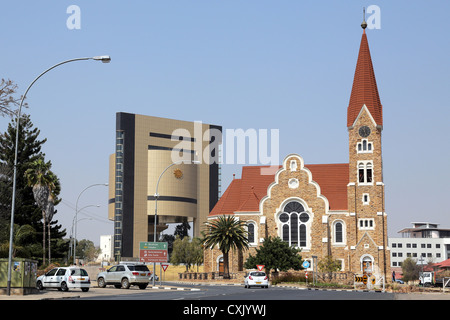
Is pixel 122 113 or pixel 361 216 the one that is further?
pixel 122 113

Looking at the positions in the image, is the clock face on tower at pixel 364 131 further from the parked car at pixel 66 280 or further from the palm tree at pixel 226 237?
the parked car at pixel 66 280

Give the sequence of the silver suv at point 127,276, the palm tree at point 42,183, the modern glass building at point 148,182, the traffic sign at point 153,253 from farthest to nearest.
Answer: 1. the modern glass building at point 148,182
2. the palm tree at point 42,183
3. the traffic sign at point 153,253
4. the silver suv at point 127,276

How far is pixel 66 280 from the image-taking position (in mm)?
41188

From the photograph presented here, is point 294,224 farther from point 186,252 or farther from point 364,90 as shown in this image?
point 186,252

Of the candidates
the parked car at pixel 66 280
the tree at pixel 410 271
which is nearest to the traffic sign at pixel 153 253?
the parked car at pixel 66 280

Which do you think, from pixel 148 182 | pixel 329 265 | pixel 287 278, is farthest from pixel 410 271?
pixel 287 278

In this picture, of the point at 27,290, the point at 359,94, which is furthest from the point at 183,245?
the point at 27,290

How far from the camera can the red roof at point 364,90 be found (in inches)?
3174

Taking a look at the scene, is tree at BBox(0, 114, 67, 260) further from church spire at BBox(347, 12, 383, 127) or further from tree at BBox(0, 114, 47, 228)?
church spire at BBox(347, 12, 383, 127)

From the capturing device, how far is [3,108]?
3241 cm

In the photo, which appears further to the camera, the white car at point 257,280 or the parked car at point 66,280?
the white car at point 257,280

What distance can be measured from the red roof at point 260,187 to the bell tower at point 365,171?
3.56m

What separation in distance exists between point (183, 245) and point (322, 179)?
1899 inches
